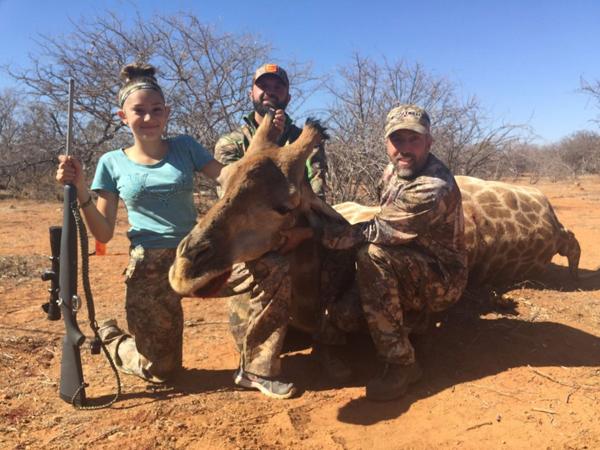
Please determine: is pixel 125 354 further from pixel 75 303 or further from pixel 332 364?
pixel 332 364

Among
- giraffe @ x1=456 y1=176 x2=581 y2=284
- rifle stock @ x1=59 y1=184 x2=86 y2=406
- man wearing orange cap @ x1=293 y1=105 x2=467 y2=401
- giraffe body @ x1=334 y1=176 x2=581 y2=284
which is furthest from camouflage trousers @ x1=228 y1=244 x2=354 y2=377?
giraffe @ x1=456 y1=176 x2=581 y2=284

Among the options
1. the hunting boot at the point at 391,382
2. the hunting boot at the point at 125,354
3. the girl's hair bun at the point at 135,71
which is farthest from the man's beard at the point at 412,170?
the hunting boot at the point at 125,354

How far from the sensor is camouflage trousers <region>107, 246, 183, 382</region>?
365 centimetres

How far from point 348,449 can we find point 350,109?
32.0 feet

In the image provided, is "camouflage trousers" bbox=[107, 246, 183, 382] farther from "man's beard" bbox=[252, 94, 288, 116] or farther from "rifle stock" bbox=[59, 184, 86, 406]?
"man's beard" bbox=[252, 94, 288, 116]

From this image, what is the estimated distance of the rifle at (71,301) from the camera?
337 centimetres

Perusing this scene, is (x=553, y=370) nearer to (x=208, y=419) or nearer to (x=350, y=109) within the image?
(x=208, y=419)

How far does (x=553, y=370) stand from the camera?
3686mm

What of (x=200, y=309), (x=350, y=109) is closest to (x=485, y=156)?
(x=350, y=109)

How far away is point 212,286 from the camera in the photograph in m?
2.81

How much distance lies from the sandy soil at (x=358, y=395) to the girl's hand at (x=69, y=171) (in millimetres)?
1441

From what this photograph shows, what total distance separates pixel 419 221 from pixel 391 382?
1.05 metres

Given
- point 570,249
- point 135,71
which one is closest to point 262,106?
point 135,71

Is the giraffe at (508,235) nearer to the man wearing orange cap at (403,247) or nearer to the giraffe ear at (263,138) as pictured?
the man wearing orange cap at (403,247)
